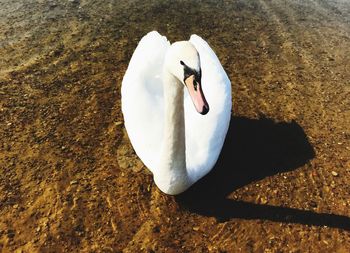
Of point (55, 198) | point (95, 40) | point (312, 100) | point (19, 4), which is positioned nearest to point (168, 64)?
point (55, 198)

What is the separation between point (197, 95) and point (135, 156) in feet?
6.68

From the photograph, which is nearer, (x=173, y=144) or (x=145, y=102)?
(x=173, y=144)

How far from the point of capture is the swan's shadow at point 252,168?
205 inches

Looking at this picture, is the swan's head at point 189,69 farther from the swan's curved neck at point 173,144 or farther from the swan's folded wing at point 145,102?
the swan's folded wing at point 145,102

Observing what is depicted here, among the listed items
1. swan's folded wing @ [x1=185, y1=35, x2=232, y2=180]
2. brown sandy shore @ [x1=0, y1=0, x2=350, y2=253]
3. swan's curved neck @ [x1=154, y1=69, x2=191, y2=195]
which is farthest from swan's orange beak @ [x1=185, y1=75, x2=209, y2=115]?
brown sandy shore @ [x1=0, y1=0, x2=350, y2=253]

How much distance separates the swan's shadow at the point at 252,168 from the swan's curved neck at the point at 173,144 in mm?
363

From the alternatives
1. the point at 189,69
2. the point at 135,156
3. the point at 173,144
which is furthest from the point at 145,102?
the point at 189,69

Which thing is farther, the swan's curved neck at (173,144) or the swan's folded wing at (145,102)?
the swan's folded wing at (145,102)

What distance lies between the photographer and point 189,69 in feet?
13.6

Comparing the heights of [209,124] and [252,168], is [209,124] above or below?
above

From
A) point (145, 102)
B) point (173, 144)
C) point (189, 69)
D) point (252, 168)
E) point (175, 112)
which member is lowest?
point (252, 168)

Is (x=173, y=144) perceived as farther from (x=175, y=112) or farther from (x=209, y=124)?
(x=209, y=124)

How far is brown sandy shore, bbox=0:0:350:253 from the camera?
4965 millimetres

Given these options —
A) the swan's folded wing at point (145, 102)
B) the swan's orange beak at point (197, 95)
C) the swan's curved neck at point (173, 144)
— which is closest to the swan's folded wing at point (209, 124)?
the swan's curved neck at point (173, 144)
